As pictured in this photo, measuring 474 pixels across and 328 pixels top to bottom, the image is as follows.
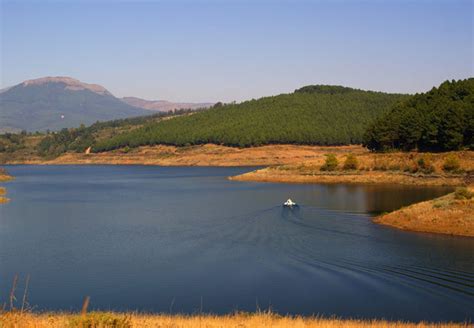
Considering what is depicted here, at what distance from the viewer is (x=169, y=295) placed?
112 feet

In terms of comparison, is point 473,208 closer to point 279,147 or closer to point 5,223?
point 5,223

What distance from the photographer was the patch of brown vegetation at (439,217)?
5103cm

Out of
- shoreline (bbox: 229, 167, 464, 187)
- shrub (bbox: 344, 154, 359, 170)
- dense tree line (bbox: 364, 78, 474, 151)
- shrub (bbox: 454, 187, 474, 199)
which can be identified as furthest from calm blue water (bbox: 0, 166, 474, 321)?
dense tree line (bbox: 364, 78, 474, 151)

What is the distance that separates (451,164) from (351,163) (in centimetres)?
1983

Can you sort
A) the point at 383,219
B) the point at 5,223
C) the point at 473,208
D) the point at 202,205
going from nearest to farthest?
the point at 473,208, the point at 383,219, the point at 5,223, the point at 202,205

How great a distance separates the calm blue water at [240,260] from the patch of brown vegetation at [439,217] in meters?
1.80

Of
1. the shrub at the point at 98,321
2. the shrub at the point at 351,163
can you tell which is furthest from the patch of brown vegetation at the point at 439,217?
the shrub at the point at 351,163

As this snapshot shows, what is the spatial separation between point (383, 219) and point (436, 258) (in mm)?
16861

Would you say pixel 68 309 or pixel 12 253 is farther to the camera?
pixel 12 253

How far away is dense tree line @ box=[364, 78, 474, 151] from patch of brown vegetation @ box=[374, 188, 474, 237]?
4844 centimetres

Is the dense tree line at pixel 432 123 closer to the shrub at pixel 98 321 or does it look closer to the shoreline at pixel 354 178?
the shoreline at pixel 354 178

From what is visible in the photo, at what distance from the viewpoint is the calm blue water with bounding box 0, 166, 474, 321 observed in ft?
107

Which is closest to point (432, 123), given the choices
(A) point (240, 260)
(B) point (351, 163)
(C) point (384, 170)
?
(C) point (384, 170)

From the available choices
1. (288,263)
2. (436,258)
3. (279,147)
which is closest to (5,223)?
(288,263)
